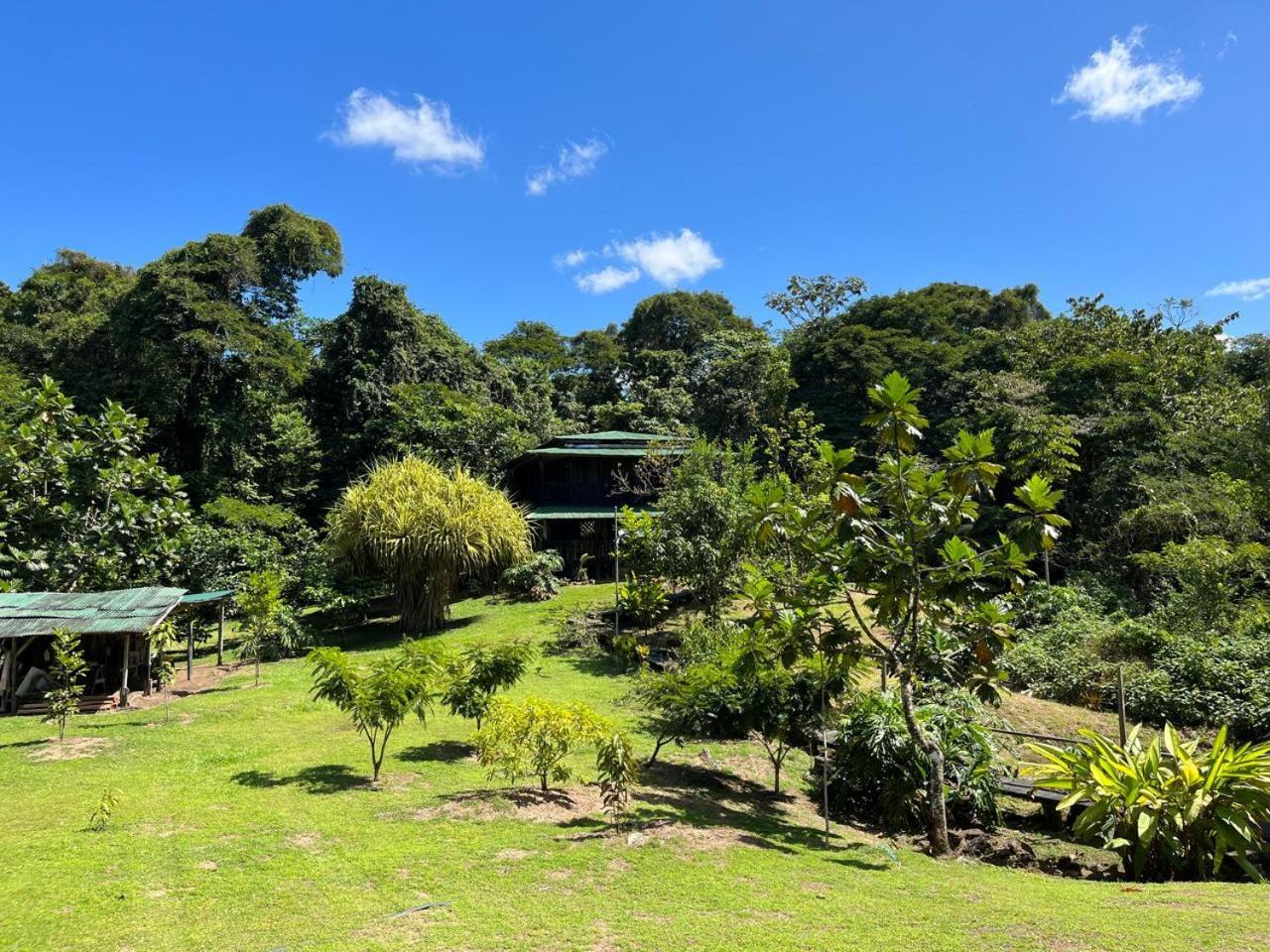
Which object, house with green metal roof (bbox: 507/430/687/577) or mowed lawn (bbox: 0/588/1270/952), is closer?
mowed lawn (bbox: 0/588/1270/952)

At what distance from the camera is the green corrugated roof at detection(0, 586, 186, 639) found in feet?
39.4

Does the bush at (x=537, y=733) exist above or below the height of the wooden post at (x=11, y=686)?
above

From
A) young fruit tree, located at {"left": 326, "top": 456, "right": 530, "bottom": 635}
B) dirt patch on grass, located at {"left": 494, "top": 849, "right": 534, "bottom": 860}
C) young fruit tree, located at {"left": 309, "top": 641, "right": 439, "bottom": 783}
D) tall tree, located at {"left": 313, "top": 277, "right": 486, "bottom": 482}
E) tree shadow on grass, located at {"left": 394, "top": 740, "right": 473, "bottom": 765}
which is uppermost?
tall tree, located at {"left": 313, "top": 277, "right": 486, "bottom": 482}

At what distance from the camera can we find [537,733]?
773 cm

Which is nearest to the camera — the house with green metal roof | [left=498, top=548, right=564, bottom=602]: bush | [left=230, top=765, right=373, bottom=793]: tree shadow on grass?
[left=230, top=765, right=373, bottom=793]: tree shadow on grass

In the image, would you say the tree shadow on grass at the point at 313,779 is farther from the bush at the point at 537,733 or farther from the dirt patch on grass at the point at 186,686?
the dirt patch on grass at the point at 186,686

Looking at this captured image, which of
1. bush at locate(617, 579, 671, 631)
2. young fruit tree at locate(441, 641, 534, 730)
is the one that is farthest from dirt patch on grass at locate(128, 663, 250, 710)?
bush at locate(617, 579, 671, 631)

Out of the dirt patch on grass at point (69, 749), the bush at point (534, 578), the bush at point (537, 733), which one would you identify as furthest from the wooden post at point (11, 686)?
the bush at point (534, 578)

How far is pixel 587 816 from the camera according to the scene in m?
7.65

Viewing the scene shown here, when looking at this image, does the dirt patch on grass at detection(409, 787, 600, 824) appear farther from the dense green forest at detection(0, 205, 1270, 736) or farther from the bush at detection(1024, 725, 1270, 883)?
the dense green forest at detection(0, 205, 1270, 736)

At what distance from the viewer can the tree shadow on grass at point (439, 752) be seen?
965cm

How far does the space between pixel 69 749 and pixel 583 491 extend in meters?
18.9

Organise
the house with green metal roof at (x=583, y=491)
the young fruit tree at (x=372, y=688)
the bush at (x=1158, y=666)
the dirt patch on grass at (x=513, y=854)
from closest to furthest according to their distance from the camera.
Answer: the dirt patch on grass at (x=513, y=854), the young fruit tree at (x=372, y=688), the bush at (x=1158, y=666), the house with green metal roof at (x=583, y=491)

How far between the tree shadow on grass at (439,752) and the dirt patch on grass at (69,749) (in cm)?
439
